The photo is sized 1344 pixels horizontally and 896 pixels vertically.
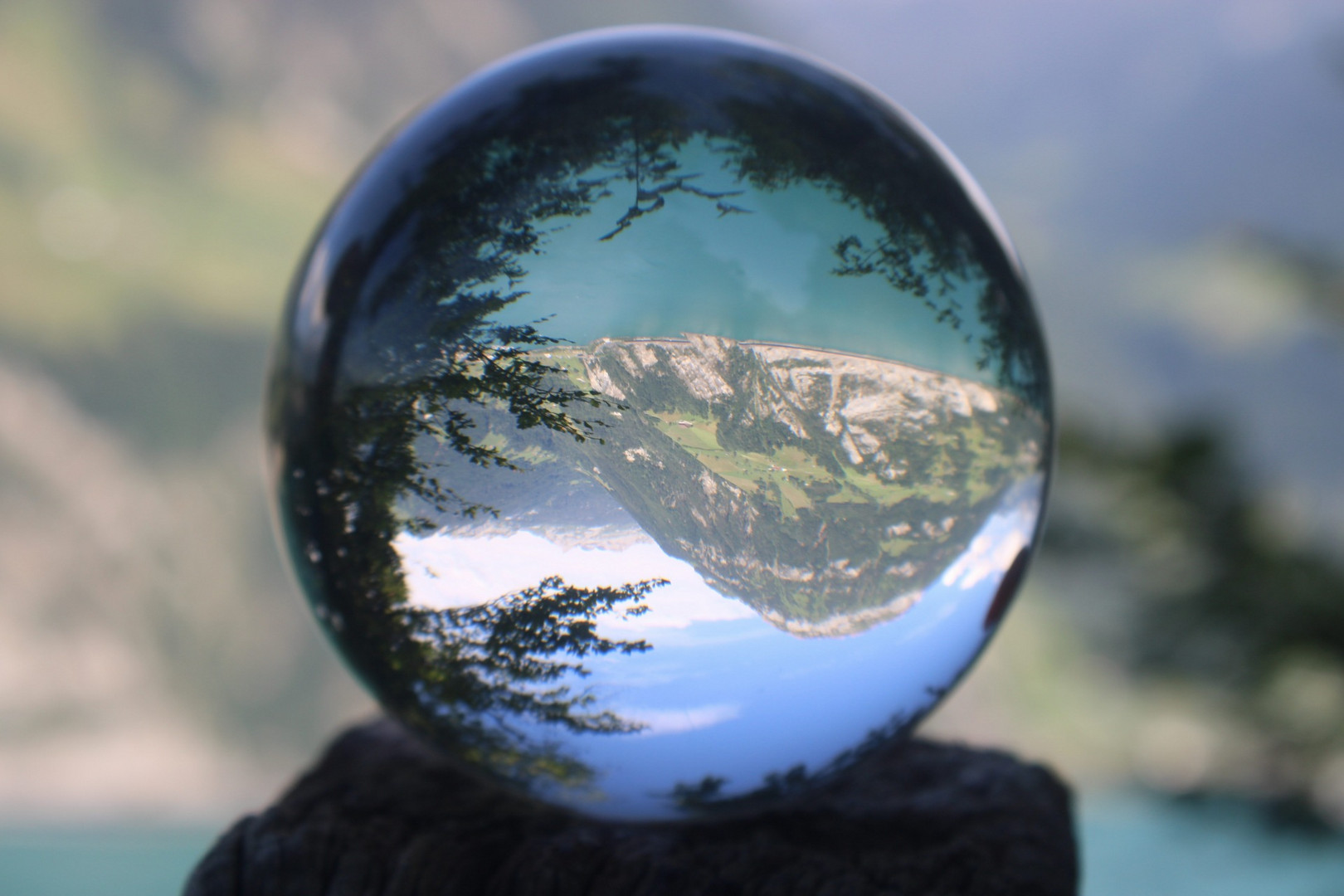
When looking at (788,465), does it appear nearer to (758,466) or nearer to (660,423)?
(758,466)

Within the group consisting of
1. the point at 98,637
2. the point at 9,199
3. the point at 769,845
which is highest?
the point at 9,199

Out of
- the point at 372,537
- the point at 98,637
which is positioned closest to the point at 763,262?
the point at 372,537

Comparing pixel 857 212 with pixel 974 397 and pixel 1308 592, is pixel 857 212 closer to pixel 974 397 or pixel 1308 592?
pixel 974 397

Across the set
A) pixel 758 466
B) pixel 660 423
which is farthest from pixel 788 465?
pixel 660 423

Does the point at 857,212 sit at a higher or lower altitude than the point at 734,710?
higher

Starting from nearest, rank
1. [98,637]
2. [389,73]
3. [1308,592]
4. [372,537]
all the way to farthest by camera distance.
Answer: [372,537] < [1308,592] < [98,637] < [389,73]

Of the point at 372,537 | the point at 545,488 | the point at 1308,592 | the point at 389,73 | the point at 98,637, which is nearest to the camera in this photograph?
the point at 545,488

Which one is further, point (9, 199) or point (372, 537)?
point (9, 199)
